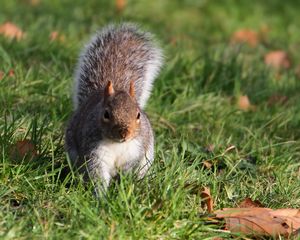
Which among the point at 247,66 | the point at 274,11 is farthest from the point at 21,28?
the point at 274,11

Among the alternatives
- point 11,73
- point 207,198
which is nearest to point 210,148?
point 207,198

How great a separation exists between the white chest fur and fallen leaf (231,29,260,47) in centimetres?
315

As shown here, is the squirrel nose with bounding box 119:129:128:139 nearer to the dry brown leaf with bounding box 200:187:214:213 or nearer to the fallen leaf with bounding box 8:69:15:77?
the dry brown leaf with bounding box 200:187:214:213

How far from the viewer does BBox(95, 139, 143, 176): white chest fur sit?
3088 mm

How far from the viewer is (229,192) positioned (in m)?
3.27

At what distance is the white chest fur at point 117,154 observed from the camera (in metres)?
3.09

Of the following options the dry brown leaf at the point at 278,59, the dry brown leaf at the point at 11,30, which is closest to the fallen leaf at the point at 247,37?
the dry brown leaf at the point at 278,59

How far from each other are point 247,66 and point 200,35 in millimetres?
1120

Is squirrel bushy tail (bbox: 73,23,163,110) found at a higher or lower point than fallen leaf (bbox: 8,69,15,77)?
higher

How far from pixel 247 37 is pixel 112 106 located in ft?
11.6

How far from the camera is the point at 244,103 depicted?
458cm

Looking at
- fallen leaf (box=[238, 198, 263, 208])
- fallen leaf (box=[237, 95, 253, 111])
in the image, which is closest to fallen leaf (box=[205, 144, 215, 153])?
fallen leaf (box=[238, 198, 263, 208])

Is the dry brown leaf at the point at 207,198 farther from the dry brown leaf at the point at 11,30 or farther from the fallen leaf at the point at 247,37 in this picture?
the fallen leaf at the point at 247,37

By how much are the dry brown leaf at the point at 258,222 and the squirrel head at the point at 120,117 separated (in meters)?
0.46
